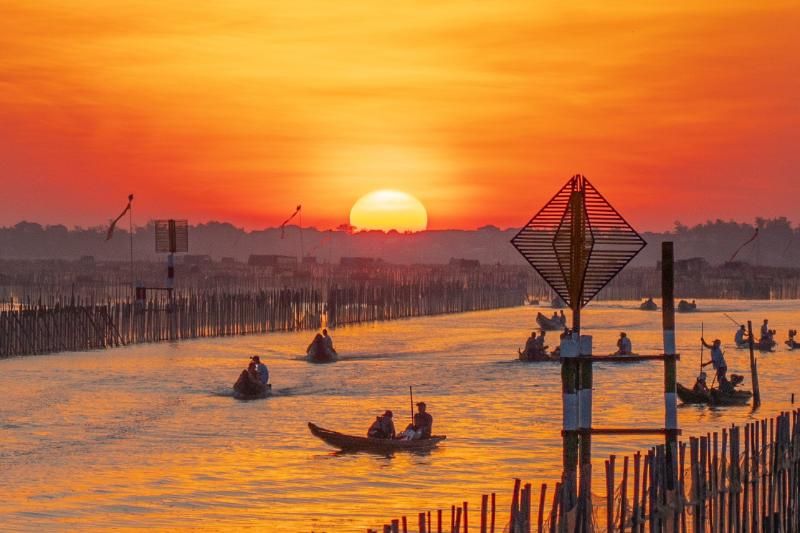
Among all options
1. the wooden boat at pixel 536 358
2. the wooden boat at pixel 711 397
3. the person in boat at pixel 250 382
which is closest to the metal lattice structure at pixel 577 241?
the wooden boat at pixel 711 397

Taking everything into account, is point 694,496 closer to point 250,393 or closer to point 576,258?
point 576,258

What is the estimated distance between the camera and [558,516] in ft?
38.8

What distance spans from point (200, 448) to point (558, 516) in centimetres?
1640

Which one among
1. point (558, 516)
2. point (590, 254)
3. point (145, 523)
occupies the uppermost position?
point (590, 254)

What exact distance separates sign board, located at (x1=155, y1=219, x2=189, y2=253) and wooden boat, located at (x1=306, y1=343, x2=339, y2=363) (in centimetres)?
1597

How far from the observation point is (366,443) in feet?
83.0

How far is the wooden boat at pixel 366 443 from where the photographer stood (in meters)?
25.2

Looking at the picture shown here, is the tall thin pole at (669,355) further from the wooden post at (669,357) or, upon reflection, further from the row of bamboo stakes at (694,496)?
the row of bamboo stakes at (694,496)

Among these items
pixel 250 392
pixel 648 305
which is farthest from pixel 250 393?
pixel 648 305

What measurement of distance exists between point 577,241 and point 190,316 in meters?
40.3

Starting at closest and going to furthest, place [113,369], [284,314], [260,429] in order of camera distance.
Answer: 1. [260,429]
2. [113,369]
3. [284,314]

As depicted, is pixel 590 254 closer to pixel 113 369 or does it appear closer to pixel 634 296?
pixel 113 369

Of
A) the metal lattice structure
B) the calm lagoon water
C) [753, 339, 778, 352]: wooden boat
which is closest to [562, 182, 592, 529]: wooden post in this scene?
the metal lattice structure

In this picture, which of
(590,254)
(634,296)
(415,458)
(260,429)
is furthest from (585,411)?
(634,296)
